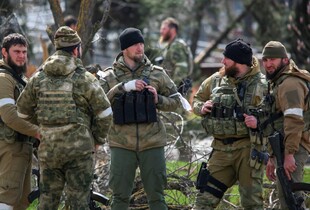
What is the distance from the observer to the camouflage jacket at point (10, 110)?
28.9ft

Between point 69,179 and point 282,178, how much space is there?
7.29 ft

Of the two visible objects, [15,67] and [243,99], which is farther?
[15,67]

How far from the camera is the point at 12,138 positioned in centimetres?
916

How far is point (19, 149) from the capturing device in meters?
9.27

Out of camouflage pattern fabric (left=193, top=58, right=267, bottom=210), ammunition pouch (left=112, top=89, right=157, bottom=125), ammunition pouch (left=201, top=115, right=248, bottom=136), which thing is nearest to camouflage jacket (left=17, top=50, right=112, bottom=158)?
ammunition pouch (left=112, top=89, right=157, bottom=125)

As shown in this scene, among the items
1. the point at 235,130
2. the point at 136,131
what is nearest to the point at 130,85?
the point at 136,131

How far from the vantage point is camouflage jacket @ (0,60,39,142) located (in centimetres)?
881

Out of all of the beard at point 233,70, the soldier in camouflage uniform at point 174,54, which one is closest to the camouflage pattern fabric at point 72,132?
the beard at point 233,70

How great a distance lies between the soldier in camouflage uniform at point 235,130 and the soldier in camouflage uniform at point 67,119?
123cm

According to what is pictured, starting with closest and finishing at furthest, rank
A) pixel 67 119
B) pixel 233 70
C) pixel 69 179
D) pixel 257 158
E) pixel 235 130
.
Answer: pixel 67 119
pixel 69 179
pixel 257 158
pixel 235 130
pixel 233 70

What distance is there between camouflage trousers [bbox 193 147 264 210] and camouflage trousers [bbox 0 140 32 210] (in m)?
1.88

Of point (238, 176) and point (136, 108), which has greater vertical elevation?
point (136, 108)

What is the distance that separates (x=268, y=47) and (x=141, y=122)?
61.5 inches

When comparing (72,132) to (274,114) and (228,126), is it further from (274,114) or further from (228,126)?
(274,114)
